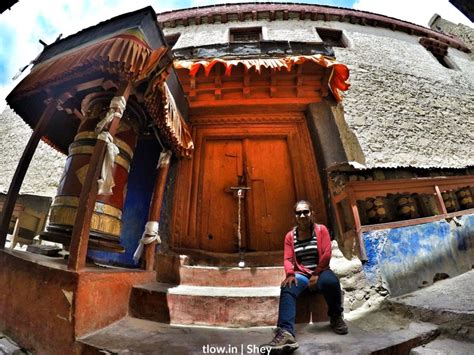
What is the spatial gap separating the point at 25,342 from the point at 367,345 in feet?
9.94

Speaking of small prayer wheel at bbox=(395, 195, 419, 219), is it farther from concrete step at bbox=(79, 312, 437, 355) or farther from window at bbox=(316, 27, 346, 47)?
window at bbox=(316, 27, 346, 47)

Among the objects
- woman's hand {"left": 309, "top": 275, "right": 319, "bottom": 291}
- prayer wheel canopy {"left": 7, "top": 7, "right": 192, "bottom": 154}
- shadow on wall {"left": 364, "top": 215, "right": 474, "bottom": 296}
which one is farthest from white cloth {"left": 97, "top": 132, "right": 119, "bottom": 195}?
shadow on wall {"left": 364, "top": 215, "right": 474, "bottom": 296}

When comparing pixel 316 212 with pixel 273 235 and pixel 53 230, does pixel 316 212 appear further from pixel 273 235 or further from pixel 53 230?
pixel 53 230

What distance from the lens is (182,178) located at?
4.93 metres

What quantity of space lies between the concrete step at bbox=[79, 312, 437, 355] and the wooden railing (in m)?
1.29

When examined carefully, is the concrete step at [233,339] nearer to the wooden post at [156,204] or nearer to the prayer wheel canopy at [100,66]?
the wooden post at [156,204]

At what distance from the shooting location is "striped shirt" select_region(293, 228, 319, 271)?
2.77 metres

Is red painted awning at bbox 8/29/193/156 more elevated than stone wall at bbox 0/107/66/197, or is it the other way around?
stone wall at bbox 0/107/66/197

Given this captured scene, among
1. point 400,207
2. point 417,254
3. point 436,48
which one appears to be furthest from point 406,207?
point 436,48

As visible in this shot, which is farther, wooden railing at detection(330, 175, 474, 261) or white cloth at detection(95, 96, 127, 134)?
wooden railing at detection(330, 175, 474, 261)

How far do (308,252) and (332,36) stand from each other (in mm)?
11173

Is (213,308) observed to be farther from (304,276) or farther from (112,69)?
(112,69)

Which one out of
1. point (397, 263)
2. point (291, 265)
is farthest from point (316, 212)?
point (291, 265)

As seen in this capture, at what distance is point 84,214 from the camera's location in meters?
2.19
